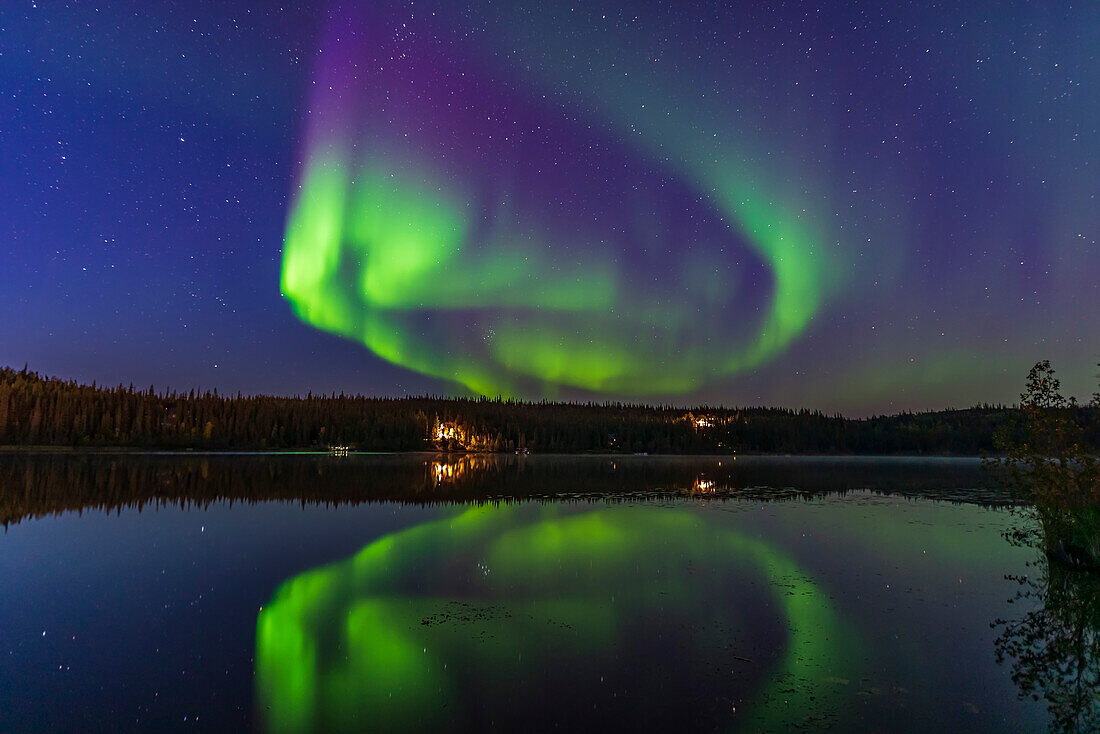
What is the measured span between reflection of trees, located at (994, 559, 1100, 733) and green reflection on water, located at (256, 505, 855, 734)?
3253 mm

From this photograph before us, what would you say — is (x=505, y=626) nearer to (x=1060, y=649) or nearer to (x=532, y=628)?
(x=532, y=628)

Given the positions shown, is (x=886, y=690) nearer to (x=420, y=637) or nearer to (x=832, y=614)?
(x=832, y=614)

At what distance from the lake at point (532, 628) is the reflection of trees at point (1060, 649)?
70 mm

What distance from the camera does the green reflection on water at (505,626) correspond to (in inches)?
421

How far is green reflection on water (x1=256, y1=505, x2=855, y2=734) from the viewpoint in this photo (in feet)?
35.1

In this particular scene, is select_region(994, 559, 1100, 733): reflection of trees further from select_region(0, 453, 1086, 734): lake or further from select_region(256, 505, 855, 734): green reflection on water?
select_region(256, 505, 855, 734): green reflection on water

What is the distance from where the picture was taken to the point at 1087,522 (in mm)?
21203

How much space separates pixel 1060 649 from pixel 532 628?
11.6 m

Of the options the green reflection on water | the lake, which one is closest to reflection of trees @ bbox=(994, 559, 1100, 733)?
the lake

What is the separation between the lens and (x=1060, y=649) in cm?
1388

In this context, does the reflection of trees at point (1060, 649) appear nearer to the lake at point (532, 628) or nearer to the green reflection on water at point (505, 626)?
the lake at point (532, 628)

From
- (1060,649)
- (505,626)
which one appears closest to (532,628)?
(505,626)

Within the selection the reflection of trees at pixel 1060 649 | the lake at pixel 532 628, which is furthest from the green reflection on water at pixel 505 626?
the reflection of trees at pixel 1060 649

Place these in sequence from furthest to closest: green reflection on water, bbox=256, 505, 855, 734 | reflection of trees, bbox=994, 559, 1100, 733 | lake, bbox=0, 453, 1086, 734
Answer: reflection of trees, bbox=994, 559, 1100, 733
green reflection on water, bbox=256, 505, 855, 734
lake, bbox=0, 453, 1086, 734
